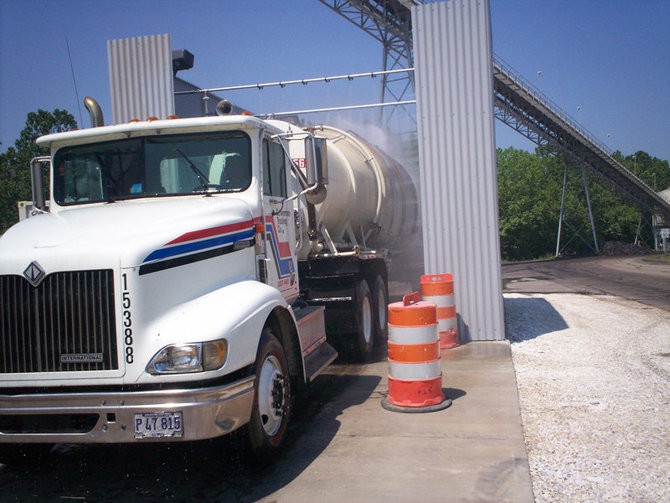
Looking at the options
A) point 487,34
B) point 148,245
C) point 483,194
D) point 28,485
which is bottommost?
point 28,485

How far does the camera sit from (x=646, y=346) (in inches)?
353

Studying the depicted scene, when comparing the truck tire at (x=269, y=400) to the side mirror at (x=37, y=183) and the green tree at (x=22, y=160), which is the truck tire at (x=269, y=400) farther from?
the green tree at (x=22, y=160)

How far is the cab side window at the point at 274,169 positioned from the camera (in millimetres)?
6004

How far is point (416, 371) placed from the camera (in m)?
6.17

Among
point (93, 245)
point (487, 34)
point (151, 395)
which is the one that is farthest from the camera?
point (487, 34)

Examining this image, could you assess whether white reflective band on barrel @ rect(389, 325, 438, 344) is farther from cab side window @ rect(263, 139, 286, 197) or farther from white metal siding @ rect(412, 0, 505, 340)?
white metal siding @ rect(412, 0, 505, 340)

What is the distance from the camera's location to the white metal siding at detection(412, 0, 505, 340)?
32.1 ft

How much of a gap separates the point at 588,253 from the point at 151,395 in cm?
4750

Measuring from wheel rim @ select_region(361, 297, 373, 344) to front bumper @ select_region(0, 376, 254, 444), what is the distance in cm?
494

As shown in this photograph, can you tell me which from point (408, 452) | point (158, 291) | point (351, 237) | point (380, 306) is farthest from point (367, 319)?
point (158, 291)

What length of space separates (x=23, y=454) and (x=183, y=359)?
2107 millimetres

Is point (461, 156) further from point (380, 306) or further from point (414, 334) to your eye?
point (414, 334)

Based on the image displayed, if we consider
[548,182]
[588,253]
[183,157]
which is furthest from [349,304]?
[548,182]

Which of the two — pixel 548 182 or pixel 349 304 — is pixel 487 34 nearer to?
pixel 349 304
